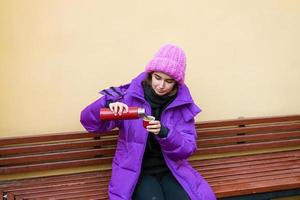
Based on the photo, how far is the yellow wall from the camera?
9.39ft

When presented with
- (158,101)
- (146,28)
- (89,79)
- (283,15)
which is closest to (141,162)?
(158,101)

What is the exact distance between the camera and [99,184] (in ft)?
9.43

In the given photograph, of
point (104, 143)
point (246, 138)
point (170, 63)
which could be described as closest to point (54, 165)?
point (104, 143)

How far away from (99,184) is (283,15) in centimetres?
214

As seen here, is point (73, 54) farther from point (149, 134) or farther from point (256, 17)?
point (256, 17)

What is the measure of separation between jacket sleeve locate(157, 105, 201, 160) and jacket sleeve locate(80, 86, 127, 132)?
0.39 m

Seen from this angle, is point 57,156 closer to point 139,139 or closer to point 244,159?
point 139,139

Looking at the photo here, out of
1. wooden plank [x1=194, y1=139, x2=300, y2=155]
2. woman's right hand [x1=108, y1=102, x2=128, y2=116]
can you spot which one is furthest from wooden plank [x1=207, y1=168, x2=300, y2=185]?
woman's right hand [x1=108, y1=102, x2=128, y2=116]

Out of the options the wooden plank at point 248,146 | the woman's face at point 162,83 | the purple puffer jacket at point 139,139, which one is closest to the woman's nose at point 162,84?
the woman's face at point 162,83

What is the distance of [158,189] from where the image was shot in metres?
2.53

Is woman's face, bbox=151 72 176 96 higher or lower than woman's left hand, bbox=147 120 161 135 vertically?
higher

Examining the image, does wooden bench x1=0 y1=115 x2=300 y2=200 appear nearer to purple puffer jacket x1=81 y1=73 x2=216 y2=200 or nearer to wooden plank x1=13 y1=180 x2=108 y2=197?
wooden plank x1=13 y1=180 x2=108 y2=197

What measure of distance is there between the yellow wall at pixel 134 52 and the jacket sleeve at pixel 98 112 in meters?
0.50

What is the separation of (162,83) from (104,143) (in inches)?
32.2
